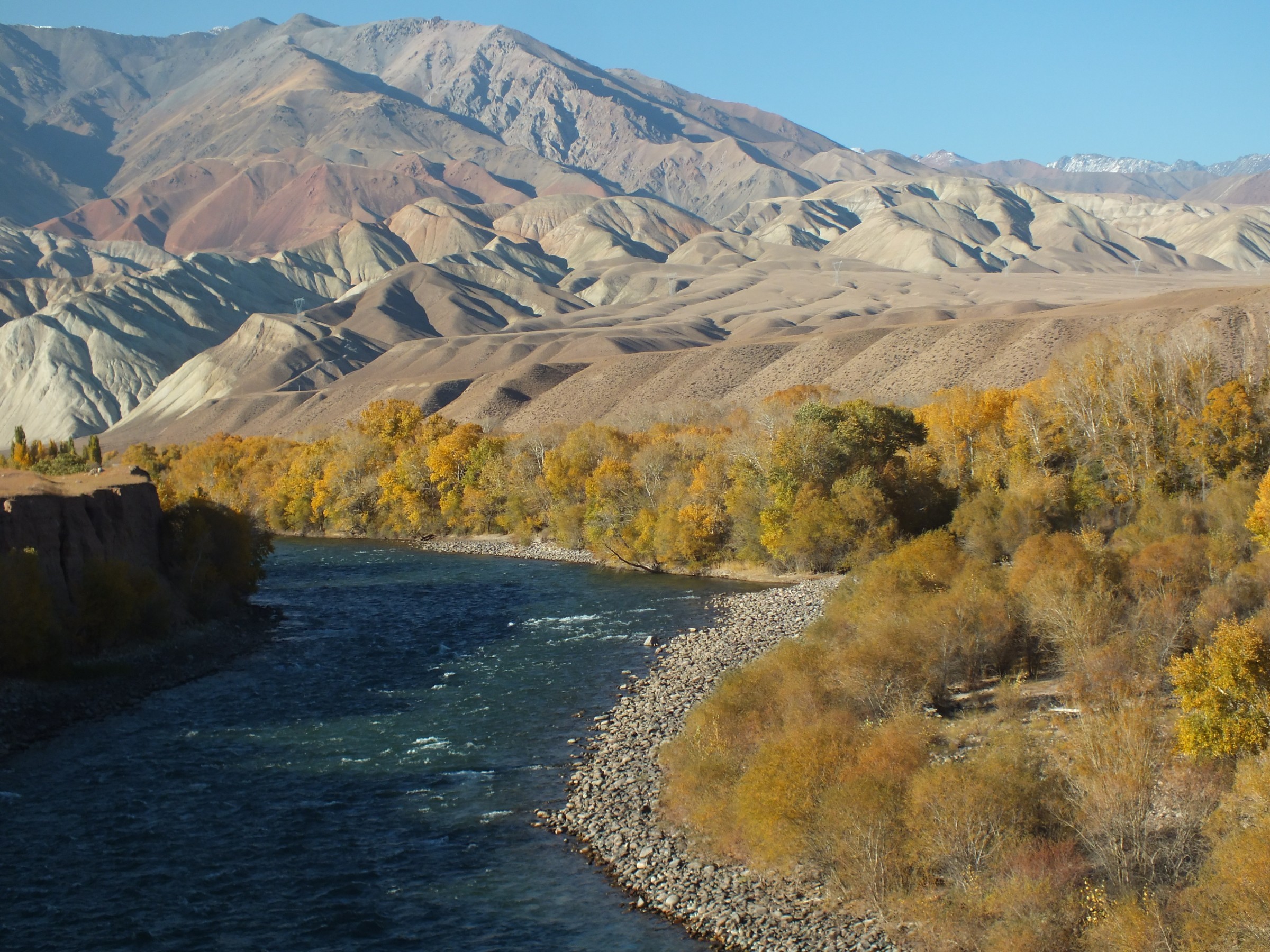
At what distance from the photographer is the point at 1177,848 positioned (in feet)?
53.2

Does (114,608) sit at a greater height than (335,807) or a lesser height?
greater

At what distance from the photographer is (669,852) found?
784 inches

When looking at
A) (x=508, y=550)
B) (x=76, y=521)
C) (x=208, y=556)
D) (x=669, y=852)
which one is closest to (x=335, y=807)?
(x=669, y=852)

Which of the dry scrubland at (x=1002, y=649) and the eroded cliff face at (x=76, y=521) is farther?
the eroded cliff face at (x=76, y=521)

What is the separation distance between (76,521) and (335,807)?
58.9 ft

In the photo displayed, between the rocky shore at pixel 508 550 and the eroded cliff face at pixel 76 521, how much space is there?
75.4 feet

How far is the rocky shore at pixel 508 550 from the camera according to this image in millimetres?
59750

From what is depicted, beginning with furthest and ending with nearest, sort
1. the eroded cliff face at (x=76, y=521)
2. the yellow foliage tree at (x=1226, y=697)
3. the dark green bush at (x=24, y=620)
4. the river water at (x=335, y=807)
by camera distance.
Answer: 1. the eroded cliff face at (x=76, y=521)
2. the dark green bush at (x=24, y=620)
3. the yellow foliage tree at (x=1226, y=697)
4. the river water at (x=335, y=807)

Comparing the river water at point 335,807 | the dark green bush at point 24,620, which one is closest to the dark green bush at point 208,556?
the river water at point 335,807

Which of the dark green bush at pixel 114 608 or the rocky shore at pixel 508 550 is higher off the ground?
the dark green bush at pixel 114 608

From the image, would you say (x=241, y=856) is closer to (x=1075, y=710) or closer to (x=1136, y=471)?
(x=1075, y=710)

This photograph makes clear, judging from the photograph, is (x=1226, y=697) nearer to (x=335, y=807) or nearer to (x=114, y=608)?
(x=335, y=807)

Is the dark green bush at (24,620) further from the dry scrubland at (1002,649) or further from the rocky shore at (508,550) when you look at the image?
the rocky shore at (508,550)

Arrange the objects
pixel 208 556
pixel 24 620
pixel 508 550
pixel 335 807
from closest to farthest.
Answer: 1. pixel 335 807
2. pixel 24 620
3. pixel 208 556
4. pixel 508 550
